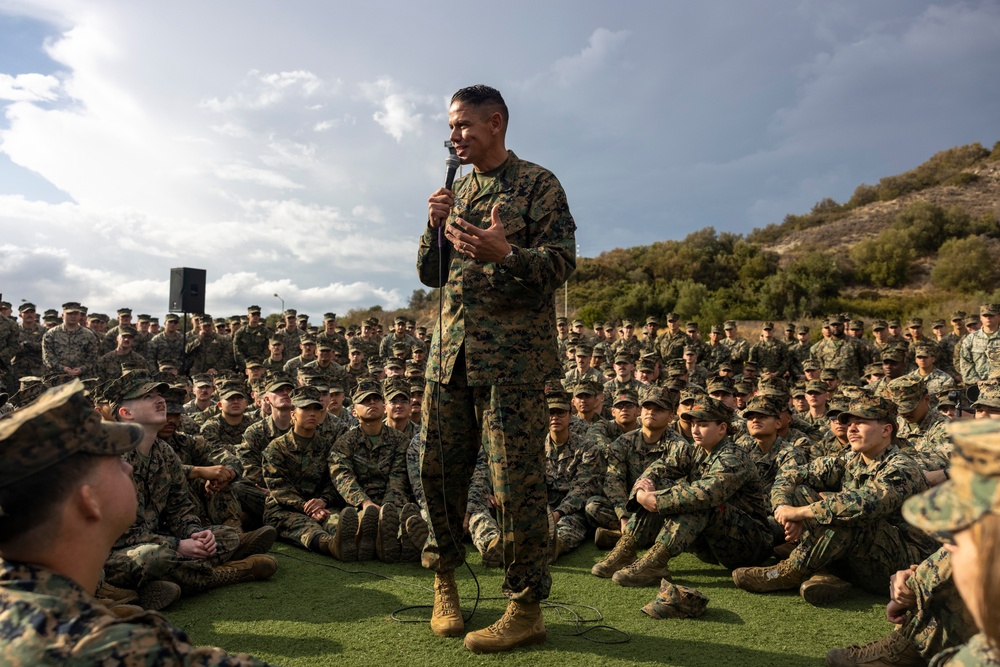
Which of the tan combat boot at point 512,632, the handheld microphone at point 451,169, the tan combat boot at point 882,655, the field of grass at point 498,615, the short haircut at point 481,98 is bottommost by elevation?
the field of grass at point 498,615

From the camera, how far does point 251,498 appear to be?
6121mm

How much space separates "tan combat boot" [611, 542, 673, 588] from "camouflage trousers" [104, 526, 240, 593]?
2686 mm

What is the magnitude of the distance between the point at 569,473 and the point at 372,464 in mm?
1838

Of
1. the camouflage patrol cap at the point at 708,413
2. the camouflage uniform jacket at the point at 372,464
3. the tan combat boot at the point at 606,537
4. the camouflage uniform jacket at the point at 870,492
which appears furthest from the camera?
the camouflage uniform jacket at the point at 372,464

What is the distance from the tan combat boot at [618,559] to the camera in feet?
15.9

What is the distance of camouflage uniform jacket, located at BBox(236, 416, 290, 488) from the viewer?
6320 millimetres

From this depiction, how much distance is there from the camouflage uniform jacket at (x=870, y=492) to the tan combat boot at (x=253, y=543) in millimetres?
3581

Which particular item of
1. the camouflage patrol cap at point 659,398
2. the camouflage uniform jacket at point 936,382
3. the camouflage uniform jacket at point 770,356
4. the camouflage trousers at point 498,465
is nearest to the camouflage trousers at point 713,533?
the camouflage patrol cap at point 659,398

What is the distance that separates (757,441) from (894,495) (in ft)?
7.55

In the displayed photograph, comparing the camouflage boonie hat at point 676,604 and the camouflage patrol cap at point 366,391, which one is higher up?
the camouflage patrol cap at point 366,391

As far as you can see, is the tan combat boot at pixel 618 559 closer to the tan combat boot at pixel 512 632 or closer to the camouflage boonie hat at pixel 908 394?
the tan combat boot at pixel 512 632

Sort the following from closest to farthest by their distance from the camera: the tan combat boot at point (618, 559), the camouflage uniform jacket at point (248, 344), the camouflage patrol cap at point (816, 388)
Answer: the tan combat boot at point (618, 559) → the camouflage patrol cap at point (816, 388) → the camouflage uniform jacket at point (248, 344)

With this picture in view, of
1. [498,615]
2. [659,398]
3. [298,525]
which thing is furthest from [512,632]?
[659,398]

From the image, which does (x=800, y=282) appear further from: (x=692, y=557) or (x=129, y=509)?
(x=129, y=509)
